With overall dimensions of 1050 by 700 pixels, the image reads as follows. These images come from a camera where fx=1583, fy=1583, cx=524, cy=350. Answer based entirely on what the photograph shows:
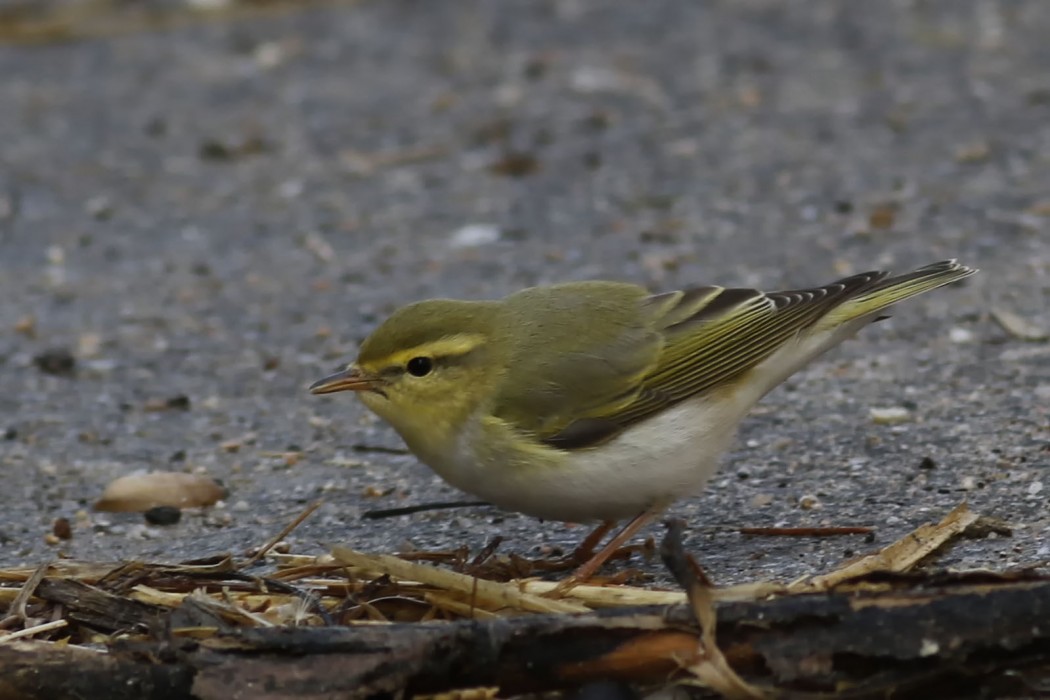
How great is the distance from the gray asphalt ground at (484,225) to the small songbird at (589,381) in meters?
0.36

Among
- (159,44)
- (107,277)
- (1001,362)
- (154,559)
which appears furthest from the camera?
(159,44)

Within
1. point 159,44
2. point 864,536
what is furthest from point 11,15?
point 864,536

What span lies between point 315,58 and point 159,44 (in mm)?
1273

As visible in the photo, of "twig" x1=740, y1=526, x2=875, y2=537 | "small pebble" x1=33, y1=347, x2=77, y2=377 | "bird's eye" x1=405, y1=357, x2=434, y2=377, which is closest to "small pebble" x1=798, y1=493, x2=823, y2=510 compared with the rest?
"twig" x1=740, y1=526, x2=875, y2=537

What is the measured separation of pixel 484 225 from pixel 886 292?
3.66 metres

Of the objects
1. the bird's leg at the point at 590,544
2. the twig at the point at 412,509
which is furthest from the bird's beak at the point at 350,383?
the bird's leg at the point at 590,544

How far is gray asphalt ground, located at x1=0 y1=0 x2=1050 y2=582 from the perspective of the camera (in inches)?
211

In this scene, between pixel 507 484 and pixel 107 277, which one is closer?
pixel 507 484

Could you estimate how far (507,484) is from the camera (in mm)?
4527

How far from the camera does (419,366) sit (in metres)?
4.82

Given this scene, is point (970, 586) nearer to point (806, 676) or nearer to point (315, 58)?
point (806, 676)

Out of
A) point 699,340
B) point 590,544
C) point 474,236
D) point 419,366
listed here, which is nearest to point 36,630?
point 419,366

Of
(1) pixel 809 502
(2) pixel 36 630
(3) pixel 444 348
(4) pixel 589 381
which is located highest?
(3) pixel 444 348

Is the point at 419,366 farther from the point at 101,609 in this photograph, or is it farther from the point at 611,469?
the point at 101,609
